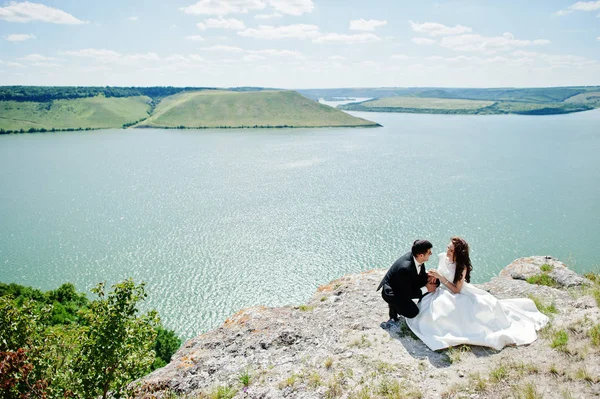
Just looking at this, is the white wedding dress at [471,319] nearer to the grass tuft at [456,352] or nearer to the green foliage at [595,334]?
the grass tuft at [456,352]

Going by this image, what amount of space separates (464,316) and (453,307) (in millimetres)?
348

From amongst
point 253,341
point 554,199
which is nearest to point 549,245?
point 554,199

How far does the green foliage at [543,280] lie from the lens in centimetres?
1481

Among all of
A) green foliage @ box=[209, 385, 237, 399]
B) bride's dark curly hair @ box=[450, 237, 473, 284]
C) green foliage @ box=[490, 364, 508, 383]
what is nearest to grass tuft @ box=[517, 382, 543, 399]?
green foliage @ box=[490, 364, 508, 383]

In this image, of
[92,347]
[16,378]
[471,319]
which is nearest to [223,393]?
[92,347]

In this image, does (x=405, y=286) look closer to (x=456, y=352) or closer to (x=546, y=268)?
(x=456, y=352)

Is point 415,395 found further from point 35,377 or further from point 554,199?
point 554,199

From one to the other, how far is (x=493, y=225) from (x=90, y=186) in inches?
3023

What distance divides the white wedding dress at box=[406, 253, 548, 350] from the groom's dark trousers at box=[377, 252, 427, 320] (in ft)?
1.12

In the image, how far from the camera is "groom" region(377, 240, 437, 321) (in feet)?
36.0

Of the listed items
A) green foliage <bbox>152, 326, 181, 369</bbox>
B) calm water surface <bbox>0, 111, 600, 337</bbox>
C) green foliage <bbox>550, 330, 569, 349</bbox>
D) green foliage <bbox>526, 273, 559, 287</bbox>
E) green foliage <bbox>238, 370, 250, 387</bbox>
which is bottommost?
green foliage <bbox>152, 326, 181, 369</bbox>

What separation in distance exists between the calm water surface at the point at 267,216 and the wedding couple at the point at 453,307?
26902mm

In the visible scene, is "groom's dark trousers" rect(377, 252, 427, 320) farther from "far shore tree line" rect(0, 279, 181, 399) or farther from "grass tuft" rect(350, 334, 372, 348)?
"far shore tree line" rect(0, 279, 181, 399)

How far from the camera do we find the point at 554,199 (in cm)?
6488
